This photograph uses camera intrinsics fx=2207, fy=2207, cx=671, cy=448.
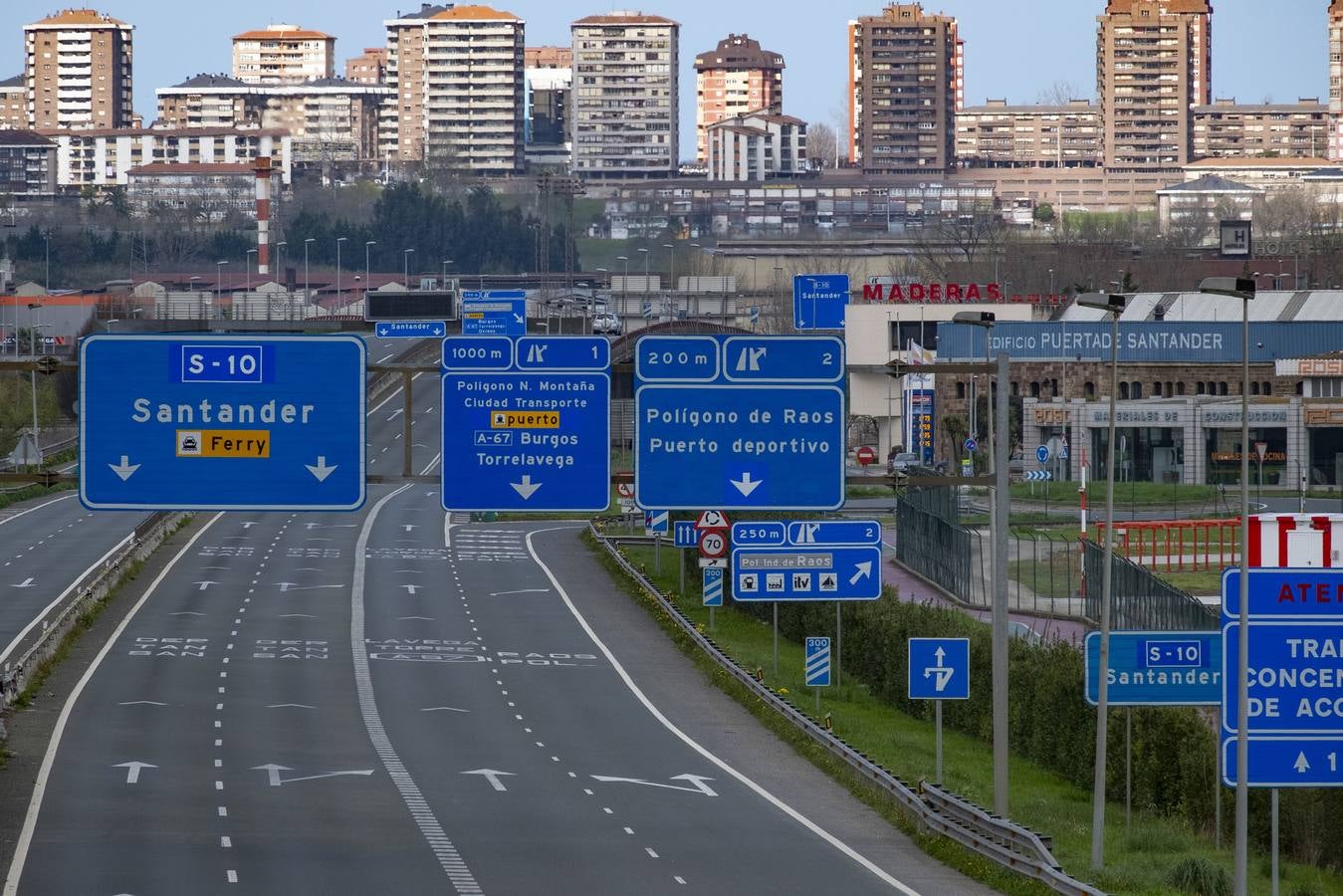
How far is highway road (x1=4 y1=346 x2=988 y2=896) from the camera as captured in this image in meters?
29.7

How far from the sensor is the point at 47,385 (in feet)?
347

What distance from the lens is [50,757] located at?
131 feet

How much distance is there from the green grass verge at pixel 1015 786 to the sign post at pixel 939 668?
Result: 260 centimetres

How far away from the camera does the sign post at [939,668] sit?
3366 centimetres

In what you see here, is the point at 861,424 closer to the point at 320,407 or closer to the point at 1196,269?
the point at 1196,269

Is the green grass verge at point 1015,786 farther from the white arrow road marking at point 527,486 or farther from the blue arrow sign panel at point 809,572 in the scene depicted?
the white arrow road marking at point 527,486

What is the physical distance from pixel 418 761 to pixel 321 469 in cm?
1460

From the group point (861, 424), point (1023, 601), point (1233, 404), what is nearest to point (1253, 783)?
point (1023, 601)

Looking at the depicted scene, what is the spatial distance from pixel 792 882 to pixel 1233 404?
7111cm

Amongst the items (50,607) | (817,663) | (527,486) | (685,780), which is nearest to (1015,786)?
(685,780)

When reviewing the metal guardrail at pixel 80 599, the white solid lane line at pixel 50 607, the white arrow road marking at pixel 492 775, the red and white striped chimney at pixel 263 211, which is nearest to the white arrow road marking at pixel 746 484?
the white arrow road marking at pixel 492 775

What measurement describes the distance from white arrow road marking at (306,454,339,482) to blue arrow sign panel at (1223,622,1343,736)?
11.0 metres

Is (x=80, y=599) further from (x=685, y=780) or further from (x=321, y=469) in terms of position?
(x=321, y=469)

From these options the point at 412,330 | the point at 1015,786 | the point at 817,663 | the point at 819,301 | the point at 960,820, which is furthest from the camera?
the point at 819,301
